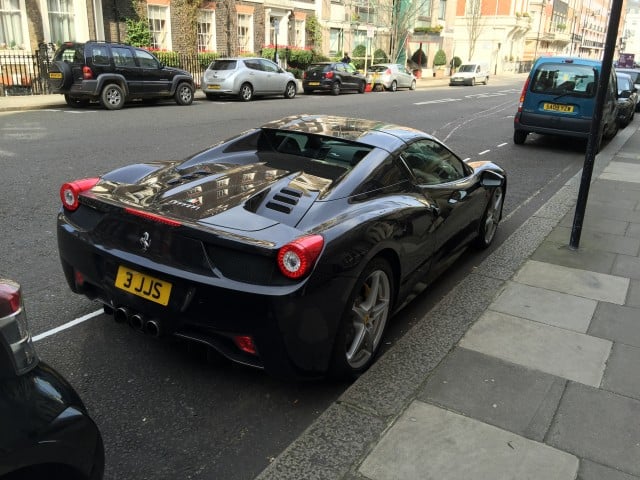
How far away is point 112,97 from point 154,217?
47.2ft

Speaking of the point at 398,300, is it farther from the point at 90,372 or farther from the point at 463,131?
the point at 463,131

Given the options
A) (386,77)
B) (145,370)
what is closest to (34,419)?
(145,370)

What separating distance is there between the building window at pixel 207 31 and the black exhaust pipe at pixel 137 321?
2695cm

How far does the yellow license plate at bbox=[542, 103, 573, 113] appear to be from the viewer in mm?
11727

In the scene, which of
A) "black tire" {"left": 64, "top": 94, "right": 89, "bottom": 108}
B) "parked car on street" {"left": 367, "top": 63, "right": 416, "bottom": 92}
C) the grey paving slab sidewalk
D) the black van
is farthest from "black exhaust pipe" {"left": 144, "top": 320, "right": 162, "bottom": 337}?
"parked car on street" {"left": 367, "top": 63, "right": 416, "bottom": 92}

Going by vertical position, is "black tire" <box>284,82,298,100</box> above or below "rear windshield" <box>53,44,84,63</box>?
below

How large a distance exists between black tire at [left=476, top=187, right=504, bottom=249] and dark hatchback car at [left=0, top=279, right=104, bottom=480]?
4.39m

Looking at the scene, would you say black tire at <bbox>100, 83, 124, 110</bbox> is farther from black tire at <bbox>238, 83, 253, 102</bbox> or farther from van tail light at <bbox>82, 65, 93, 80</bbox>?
black tire at <bbox>238, 83, 253, 102</bbox>

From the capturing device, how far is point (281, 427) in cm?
297

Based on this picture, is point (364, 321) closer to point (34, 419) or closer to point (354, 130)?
point (354, 130)

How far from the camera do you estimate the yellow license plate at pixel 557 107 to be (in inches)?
462

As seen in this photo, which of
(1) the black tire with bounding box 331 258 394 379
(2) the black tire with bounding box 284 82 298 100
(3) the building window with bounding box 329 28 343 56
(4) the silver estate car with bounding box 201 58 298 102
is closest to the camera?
(1) the black tire with bounding box 331 258 394 379

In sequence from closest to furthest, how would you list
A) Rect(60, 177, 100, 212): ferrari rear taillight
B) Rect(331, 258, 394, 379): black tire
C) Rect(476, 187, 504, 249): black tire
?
1. Rect(331, 258, 394, 379): black tire
2. Rect(60, 177, 100, 212): ferrari rear taillight
3. Rect(476, 187, 504, 249): black tire

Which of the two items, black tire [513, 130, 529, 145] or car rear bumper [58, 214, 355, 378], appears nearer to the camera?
car rear bumper [58, 214, 355, 378]
